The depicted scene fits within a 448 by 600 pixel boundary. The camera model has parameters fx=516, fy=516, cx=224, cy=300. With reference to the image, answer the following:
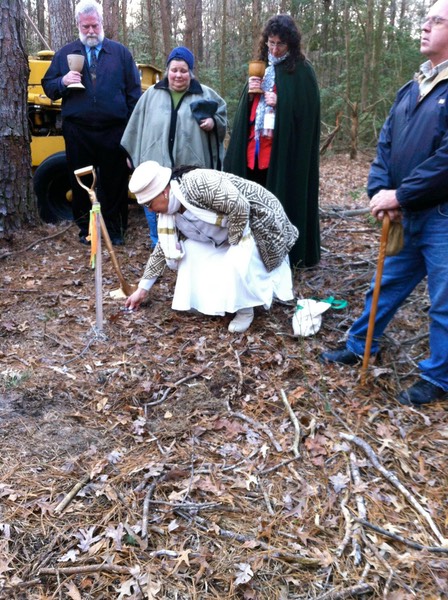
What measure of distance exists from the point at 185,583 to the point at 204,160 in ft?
12.4

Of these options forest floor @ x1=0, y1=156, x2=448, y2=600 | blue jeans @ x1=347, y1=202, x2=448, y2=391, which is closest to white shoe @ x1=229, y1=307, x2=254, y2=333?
forest floor @ x1=0, y1=156, x2=448, y2=600

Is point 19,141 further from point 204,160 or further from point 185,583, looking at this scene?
point 185,583

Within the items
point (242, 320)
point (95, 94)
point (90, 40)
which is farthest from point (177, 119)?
point (242, 320)

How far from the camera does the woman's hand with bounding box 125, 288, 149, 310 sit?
4.09 metres

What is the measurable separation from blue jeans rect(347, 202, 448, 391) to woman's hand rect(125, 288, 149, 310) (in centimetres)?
172

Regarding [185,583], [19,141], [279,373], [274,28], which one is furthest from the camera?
[19,141]

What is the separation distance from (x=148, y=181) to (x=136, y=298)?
102cm

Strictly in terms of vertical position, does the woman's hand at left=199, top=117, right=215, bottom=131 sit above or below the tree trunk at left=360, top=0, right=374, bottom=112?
below

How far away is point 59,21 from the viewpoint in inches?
377

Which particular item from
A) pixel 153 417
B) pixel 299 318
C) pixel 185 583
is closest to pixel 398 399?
pixel 299 318

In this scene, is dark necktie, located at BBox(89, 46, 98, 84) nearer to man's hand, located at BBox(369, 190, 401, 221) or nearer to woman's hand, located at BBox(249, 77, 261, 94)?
woman's hand, located at BBox(249, 77, 261, 94)

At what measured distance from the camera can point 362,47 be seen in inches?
528

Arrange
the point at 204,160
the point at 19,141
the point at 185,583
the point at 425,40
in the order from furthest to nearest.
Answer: the point at 19,141
the point at 204,160
the point at 425,40
the point at 185,583

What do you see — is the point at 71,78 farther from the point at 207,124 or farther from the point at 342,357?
the point at 342,357
